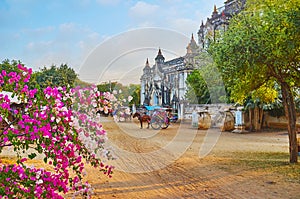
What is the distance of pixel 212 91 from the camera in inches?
995

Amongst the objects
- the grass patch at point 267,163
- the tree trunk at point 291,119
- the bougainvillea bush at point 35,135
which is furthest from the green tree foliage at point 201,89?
the bougainvillea bush at point 35,135

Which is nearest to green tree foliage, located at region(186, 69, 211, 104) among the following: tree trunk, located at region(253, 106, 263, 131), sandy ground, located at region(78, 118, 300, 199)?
tree trunk, located at region(253, 106, 263, 131)

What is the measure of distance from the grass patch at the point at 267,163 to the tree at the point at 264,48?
58 cm

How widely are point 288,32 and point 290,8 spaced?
2.16ft

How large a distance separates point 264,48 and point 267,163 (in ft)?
10.1

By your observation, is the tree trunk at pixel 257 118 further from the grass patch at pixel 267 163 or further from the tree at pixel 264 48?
the tree at pixel 264 48

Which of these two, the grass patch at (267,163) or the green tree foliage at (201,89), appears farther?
the green tree foliage at (201,89)

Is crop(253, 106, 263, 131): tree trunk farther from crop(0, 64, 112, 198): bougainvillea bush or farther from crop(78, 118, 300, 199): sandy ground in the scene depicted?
crop(0, 64, 112, 198): bougainvillea bush

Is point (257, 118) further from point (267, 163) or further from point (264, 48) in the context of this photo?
point (264, 48)

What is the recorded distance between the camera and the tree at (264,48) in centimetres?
755

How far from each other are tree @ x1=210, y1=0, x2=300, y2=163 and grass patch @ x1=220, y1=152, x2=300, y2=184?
1.90ft

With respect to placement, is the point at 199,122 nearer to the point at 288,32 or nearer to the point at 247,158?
the point at 247,158

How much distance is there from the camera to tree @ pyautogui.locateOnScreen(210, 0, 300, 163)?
24.8ft

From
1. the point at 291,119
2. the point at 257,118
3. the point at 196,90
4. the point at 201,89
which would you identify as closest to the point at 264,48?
the point at 291,119
